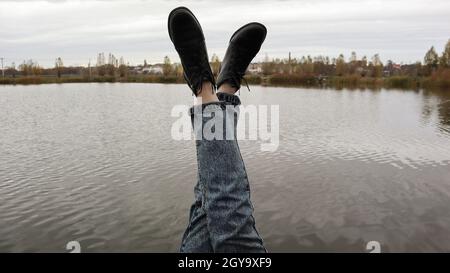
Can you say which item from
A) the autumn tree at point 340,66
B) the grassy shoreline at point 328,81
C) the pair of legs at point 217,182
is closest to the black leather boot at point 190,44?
the pair of legs at point 217,182

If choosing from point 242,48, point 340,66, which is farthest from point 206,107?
point 340,66

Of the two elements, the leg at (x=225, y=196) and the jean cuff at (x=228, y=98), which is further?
the jean cuff at (x=228, y=98)

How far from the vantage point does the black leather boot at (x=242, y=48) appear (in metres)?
2.79

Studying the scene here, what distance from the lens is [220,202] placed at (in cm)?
186

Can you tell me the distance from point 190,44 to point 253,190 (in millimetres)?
5670

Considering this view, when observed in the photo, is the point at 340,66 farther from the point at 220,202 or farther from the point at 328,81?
the point at 220,202

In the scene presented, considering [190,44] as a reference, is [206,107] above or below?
below

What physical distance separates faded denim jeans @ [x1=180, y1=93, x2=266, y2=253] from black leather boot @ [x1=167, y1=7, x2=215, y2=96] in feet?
1.47

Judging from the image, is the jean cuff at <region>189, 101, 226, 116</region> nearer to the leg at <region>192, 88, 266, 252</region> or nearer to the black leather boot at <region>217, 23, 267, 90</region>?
the leg at <region>192, 88, 266, 252</region>

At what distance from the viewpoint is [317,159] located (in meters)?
10.5

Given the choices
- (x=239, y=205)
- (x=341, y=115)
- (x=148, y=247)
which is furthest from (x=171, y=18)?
(x=341, y=115)

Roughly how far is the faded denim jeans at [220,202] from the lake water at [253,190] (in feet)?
11.8

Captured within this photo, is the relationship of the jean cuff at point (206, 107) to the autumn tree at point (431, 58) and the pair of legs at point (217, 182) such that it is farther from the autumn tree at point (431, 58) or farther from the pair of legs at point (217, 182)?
the autumn tree at point (431, 58)

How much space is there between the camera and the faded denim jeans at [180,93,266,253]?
183 cm
